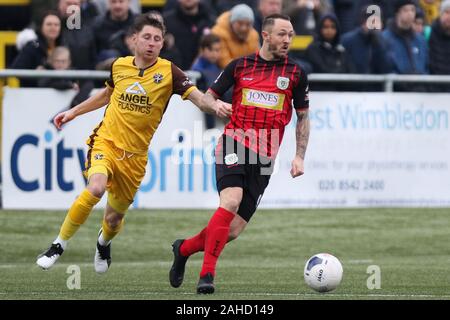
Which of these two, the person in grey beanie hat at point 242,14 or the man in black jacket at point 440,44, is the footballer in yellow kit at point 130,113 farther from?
the man in black jacket at point 440,44

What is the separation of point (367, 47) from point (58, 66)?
4707mm

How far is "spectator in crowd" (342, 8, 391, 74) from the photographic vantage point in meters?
18.9

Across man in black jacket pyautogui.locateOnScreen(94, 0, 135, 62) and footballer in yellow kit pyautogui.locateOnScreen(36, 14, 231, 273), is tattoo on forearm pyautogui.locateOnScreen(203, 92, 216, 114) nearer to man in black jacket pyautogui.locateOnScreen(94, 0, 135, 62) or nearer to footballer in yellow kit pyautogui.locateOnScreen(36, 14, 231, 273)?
footballer in yellow kit pyautogui.locateOnScreen(36, 14, 231, 273)

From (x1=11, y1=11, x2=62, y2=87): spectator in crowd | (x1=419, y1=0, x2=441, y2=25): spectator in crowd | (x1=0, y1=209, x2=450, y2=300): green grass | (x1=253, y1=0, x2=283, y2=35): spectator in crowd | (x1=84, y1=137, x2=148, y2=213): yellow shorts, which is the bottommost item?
(x1=0, y1=209, x2=450, y2=300): green grass

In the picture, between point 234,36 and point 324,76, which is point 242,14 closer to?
point 234,36

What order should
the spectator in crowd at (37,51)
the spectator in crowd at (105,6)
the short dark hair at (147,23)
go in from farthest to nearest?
the spectator in crowd at (105,6)
the spectator in crowd at (37,51)
the short dark hair at (147,23)

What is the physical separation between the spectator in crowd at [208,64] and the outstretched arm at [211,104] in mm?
5832

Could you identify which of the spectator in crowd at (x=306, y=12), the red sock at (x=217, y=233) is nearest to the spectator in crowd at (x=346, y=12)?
the spectator in crowd at (x=306, y=12)

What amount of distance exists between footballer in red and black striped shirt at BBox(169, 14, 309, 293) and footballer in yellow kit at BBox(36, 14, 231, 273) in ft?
1.28

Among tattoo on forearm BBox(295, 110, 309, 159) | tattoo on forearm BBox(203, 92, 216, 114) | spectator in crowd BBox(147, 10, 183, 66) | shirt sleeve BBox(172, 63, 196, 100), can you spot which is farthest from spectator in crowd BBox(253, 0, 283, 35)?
tattoo on forearm BBox(203, 92, 216, 114)

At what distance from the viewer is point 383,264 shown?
14.8 m

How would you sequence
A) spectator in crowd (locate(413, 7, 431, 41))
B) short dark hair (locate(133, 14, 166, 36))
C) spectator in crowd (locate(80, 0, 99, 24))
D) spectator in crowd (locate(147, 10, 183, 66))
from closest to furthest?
1. short dark hair (locate(133, 14, 166, 36))
2. spectator in crowd (locate(147, 10, 183, 66))
3. spectator in crowd (locate(80, 0, 99, 24))
4. spectator in crowd (locate(413, 7, 431, 41))

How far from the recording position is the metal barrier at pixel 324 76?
57.0ft

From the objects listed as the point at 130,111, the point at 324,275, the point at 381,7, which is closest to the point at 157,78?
the point at 130,111
